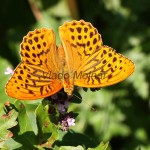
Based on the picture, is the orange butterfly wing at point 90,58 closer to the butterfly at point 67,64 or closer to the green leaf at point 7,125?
the butterfly at point 67,64

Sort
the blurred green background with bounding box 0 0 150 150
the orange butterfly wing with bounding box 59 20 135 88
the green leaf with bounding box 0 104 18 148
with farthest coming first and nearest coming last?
the blurred green background with bounding box 0 0 150 150
the orange butterfly wing with bounding box 59 20 135 88
the green leaf with bounding box 0 104 18 148

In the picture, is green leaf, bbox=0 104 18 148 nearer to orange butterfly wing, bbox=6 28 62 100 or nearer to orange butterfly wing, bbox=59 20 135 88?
orange butterfly wing, bbox=6 28 62 100

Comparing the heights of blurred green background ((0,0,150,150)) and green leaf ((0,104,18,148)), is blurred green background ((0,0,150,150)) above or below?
below

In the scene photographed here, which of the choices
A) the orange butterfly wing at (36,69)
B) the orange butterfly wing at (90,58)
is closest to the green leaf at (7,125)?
the orange butterfly wing at (36,69)

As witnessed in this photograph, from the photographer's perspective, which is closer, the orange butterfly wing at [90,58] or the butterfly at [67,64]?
the butterfly at [67,64]

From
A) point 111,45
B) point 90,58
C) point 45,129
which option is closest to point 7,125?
point 45,129

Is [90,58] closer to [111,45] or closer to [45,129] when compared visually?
[45,129]

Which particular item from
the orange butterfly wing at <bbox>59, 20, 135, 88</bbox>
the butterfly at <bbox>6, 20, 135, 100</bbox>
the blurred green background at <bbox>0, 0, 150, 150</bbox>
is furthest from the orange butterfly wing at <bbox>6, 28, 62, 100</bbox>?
the blurred green background at <bbox>0, 0, 150, 150</bbox>
